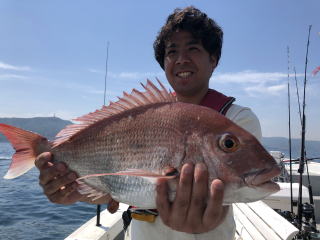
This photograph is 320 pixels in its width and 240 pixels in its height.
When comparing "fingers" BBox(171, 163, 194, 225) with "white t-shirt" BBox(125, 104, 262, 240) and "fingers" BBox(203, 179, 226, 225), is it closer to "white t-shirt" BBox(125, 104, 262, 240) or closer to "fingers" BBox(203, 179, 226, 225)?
"fingers" BBox(203, 179, 226, 225)

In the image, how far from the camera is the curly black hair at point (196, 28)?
2758 mm

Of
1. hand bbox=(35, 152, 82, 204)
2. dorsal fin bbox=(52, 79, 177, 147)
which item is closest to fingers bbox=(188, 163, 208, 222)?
dorsal fin bbox=(52, 79, 177, 147)

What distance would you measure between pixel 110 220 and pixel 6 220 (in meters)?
7.81

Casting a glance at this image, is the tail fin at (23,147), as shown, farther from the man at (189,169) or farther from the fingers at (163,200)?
the fingers at (163,200)

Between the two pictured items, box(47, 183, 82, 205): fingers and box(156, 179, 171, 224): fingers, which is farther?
box(47, 183, 82, 205): fingers

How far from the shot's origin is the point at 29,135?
7.67 feet

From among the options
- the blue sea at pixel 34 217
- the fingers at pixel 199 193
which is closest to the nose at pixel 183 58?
the fingers at pixel 199 193

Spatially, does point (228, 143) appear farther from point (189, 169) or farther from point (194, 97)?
point (194, 97)

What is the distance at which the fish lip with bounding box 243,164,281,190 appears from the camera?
1.60 metres

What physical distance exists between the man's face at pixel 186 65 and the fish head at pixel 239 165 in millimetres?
944

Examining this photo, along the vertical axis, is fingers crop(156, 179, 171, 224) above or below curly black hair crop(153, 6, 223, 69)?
below

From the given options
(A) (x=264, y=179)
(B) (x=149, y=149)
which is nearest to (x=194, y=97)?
(B) (x=149, y=149)

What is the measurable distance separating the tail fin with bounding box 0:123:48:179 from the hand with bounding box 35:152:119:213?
13 centimetres

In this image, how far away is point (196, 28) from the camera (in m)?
2.77
